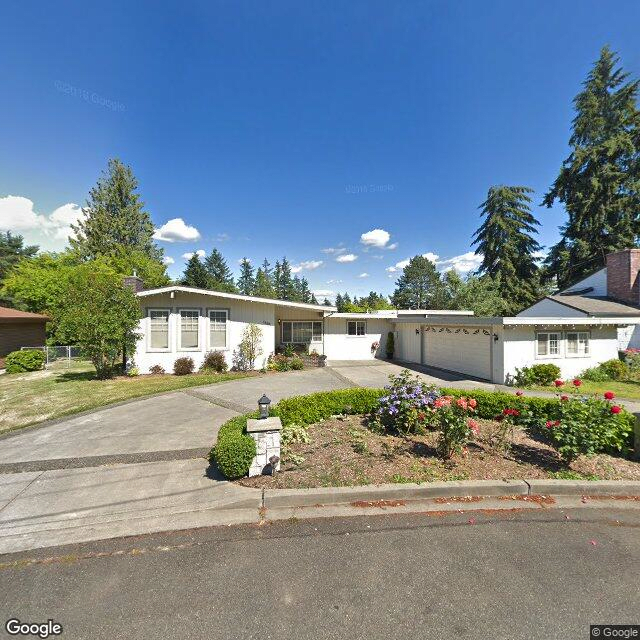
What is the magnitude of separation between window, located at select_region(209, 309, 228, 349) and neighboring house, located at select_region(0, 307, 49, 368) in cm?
1132

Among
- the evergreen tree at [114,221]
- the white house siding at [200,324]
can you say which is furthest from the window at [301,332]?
the evergreen tree at [114,221]

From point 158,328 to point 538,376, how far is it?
48.7ft

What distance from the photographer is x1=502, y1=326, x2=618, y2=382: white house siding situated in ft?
35.1

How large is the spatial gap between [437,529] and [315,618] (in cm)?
168

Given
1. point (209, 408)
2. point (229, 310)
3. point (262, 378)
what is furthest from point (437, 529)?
point (229, 310)

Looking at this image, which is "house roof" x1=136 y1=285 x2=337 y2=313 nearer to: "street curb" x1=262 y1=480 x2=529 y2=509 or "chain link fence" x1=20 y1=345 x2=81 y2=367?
"chain link fence" x1=20 y1=345 x2=81 y2=367

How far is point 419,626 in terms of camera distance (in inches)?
87.0

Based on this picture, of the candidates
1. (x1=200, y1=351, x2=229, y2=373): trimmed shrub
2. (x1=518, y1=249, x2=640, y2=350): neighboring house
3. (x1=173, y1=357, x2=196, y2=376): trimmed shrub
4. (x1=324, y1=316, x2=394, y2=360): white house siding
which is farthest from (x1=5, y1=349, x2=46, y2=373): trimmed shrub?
(x1=518, y1=249, x2=640, y2=350): neighboring house

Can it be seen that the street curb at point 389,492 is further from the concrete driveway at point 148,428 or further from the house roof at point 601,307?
the house roof at point 601,307

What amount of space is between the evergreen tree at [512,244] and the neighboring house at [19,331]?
37.2 meters

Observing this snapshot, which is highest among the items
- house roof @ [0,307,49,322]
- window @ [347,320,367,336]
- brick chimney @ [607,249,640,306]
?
brick chimney @ [607,249,640,306]

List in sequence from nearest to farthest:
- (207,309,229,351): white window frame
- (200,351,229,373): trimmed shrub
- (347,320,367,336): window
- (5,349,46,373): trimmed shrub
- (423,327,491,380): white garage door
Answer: (423,327,491,380): white garage door → (200,351,229,373): trimmed shrub → (207,309,229,351): white window frame → (5,349,46,373): trimmed shrub → (347,320,367,336): window

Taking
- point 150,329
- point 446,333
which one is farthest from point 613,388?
point 150,329

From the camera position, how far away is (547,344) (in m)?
11.3
